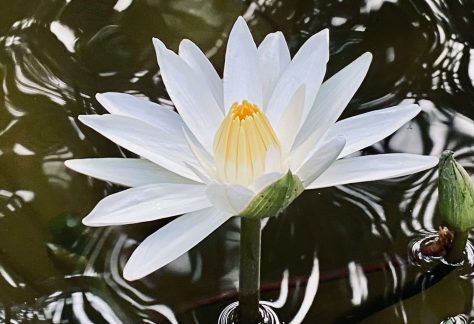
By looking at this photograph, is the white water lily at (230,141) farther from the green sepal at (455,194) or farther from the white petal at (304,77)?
the green sepal at (455,194)

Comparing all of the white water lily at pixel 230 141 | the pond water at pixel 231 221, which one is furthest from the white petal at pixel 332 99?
the pond water at pixel 231 221

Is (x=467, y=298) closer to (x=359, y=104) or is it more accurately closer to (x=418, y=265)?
(x=418, y=265)

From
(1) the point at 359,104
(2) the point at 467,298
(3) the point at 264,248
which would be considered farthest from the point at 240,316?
(1) the point at 359,104

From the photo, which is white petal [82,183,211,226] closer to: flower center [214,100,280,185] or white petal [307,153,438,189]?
flower center [214,100,280,185]

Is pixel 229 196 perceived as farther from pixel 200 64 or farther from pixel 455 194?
pixel 455 194

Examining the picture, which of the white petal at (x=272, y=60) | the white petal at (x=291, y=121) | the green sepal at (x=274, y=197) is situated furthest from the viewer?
the white petal at (x=272, y=60)

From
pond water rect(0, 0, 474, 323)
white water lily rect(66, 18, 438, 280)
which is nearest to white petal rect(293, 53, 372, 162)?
white water lily rect(66, 18, 438, 280)
